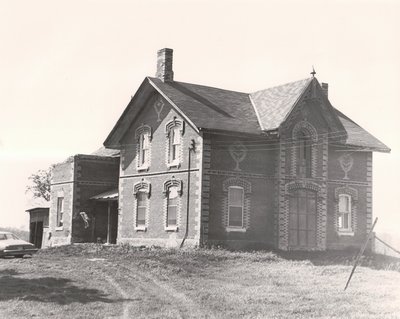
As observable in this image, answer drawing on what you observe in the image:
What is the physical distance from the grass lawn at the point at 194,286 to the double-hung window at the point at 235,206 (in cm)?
276

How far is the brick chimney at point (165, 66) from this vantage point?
31.9 metres

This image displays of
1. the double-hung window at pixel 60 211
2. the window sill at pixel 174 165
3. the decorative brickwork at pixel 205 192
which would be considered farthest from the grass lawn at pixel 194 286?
the double-hung window at pixel 60 211

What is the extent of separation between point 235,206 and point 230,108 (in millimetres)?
5236

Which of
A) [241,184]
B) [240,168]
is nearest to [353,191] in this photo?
[241,184]

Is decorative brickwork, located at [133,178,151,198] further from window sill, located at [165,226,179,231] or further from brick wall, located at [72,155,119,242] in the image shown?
brick wall, located at [72,155,119,242]

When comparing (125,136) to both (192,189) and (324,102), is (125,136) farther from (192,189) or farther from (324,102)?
(324,102)

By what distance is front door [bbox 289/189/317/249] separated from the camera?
30.2 metres

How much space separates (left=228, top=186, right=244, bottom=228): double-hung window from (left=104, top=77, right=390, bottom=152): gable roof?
9.12ft

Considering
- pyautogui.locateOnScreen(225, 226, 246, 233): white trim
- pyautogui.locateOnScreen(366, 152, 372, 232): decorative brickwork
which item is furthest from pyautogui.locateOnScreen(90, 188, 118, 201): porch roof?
pyautogui.locateOnScreen(366, 152, 372, 232): decorative brickwork

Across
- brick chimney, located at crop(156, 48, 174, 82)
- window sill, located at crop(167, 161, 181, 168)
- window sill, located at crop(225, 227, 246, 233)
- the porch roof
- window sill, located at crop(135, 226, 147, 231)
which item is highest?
brick chimney, located at crop(156, 48, 174, 82)

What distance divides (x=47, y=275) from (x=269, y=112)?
1480 cm

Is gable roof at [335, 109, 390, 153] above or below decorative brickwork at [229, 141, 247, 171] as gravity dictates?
above

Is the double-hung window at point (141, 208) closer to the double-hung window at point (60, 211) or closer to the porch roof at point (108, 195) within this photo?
the porch roof at point (108, 195)

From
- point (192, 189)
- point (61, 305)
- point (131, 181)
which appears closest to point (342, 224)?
point (192, 189)
